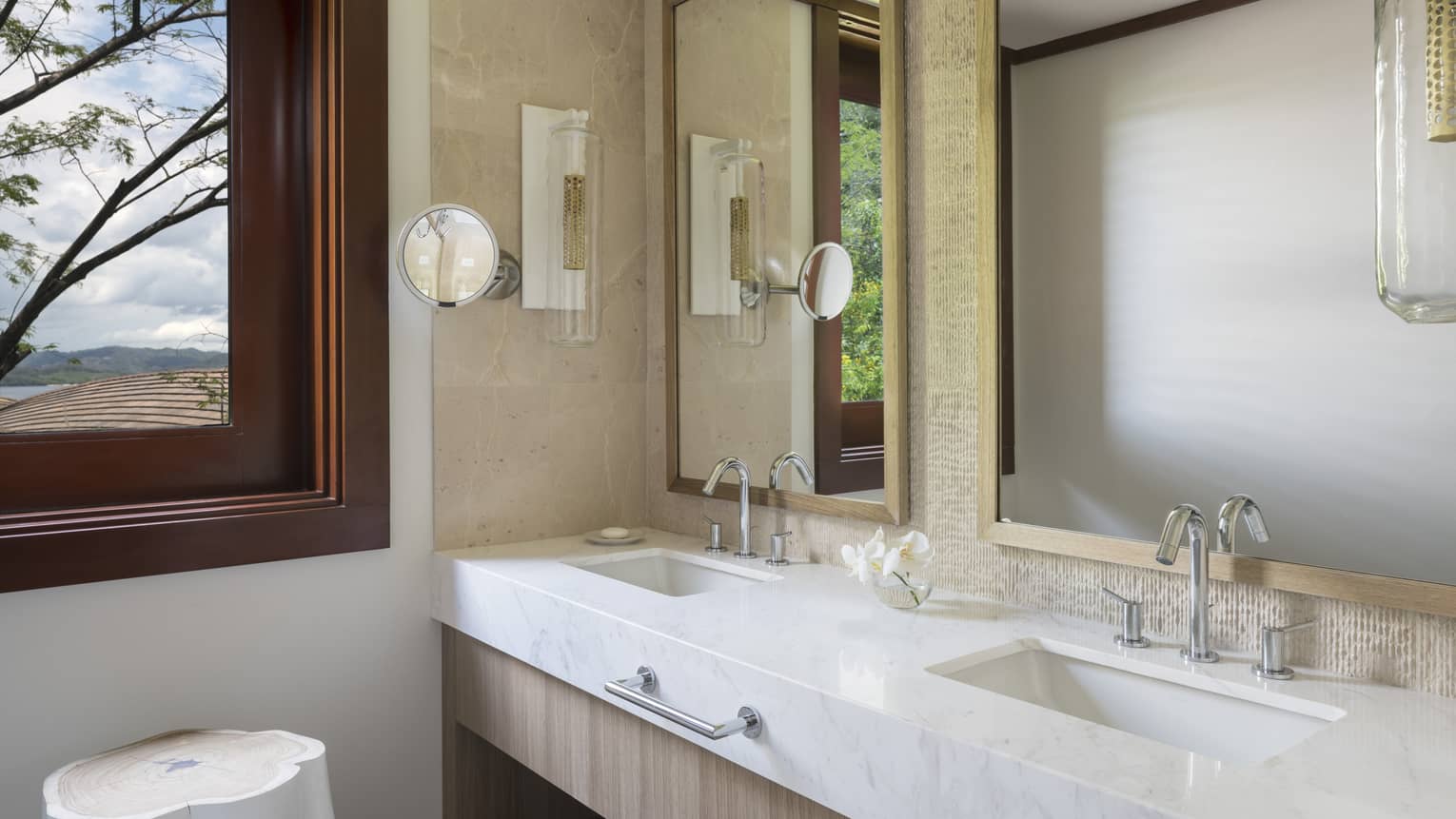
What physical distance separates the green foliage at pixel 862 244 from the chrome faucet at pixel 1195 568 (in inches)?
22.2

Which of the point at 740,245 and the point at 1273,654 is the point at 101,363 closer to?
the point at 740,245

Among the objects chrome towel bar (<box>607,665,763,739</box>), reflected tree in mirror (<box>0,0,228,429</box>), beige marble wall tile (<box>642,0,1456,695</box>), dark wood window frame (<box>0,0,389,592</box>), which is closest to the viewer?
chrome towel bar (<box>607,665,763,739</box>)

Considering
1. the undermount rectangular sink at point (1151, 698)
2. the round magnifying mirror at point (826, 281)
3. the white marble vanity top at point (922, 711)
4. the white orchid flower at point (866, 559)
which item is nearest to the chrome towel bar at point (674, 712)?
the white marble vanity top at point (922, 711)

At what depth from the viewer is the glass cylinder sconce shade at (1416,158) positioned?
0.85 metres

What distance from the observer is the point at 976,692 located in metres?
1.07

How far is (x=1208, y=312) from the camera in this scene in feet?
4.05

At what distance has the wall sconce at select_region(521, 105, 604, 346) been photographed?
2.02 m

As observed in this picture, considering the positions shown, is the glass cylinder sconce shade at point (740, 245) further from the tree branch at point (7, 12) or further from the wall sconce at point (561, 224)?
the tree branch at point (7, 12)

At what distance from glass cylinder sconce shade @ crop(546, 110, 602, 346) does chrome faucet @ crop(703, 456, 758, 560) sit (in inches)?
17.1

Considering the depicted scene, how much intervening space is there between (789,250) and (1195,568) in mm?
926

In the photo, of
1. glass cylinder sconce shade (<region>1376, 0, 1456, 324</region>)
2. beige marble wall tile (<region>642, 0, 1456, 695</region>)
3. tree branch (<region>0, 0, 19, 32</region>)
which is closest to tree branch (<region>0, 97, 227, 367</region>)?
tree branch (<region>0, 0, 19, 32</region>)

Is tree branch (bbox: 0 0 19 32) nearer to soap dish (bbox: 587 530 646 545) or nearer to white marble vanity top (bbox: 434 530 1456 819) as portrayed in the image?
white marble vanity top (bbox: 434 530 1456 819)

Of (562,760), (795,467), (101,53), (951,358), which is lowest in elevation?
(562,760)

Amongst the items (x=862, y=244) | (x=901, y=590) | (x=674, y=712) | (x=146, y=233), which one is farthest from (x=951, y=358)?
(x=146, y=233)
